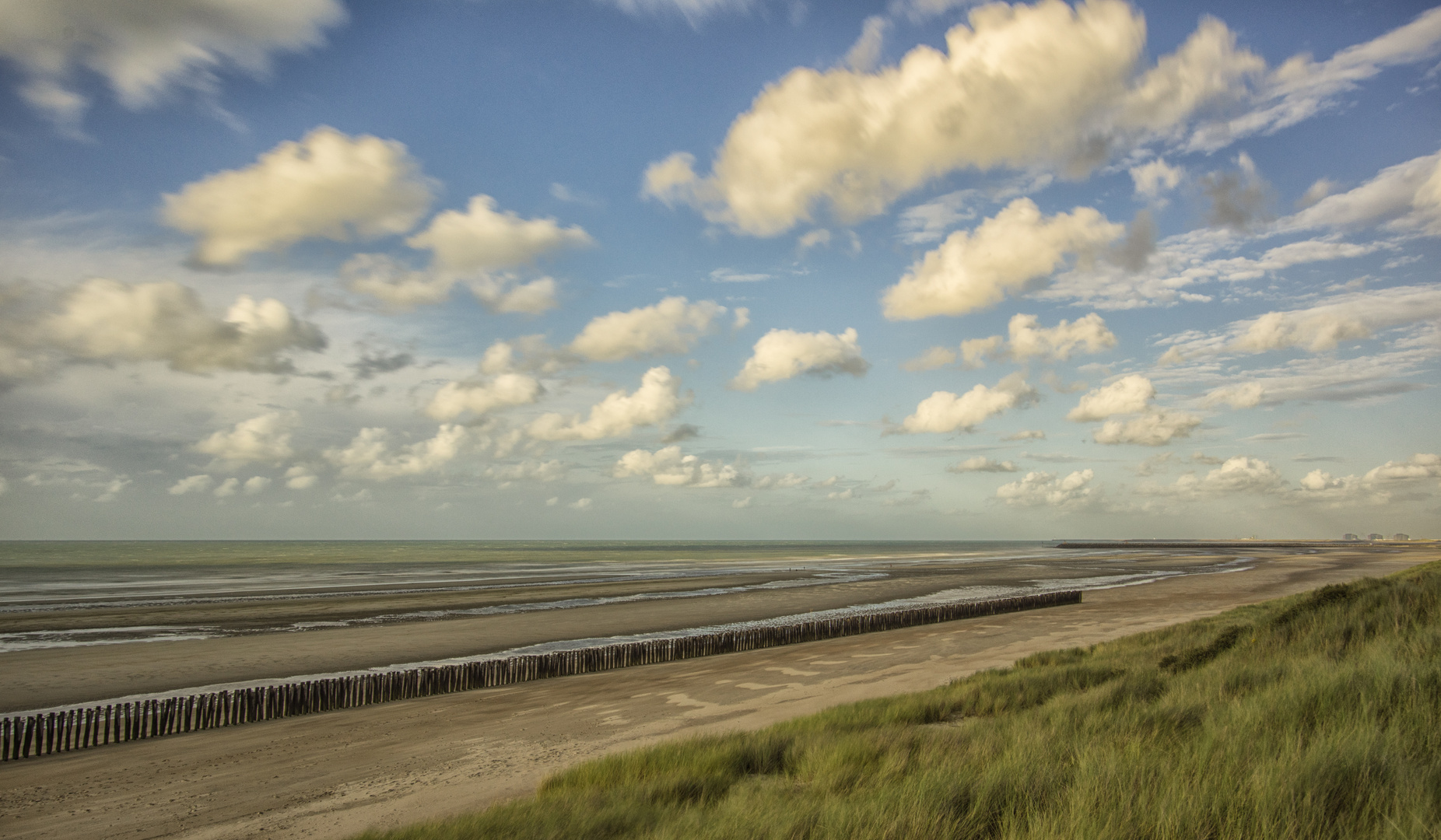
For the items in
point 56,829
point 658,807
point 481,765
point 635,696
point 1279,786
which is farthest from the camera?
point 635,696

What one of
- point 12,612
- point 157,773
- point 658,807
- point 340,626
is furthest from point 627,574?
point 658,807

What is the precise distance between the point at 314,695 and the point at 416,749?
16.4 ft

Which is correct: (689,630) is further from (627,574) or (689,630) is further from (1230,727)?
(627,574)

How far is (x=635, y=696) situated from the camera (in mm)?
17266

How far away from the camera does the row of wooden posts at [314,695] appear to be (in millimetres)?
13406

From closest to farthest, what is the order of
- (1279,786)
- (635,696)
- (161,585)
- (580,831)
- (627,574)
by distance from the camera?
(1279,786) < (580,831) < (635,696) < (161,585) < (627,574)

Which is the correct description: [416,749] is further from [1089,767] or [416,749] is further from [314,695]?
[1089,767]

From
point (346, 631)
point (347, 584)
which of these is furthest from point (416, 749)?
point (347, 584)

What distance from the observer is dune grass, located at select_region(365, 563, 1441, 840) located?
442cm

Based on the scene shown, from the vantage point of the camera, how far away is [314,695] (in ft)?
53.1

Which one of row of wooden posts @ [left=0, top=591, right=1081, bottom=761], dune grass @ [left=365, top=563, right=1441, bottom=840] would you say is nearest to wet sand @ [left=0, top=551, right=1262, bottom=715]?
row of wooden posts @ [left=0, top=591, right=1081, bottom=761]

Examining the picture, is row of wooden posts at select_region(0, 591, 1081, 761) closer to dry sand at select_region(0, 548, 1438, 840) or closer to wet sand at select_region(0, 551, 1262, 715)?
dry sand at select_region(0, 548, 1438, 840)

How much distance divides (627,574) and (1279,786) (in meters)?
62.8

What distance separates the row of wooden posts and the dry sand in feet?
1.52
